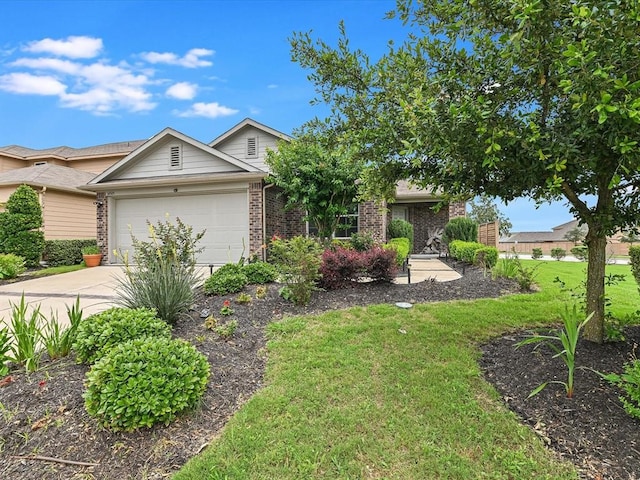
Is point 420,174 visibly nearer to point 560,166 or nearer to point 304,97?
point 560,166

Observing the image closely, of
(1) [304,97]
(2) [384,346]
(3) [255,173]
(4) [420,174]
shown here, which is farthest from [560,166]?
(3) [255,173]

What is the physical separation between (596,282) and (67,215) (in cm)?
1750

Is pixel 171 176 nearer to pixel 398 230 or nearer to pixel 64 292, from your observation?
pixel 64 292

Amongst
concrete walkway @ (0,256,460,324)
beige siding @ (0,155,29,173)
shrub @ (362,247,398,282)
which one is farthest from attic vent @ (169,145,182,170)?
beige siding @ (0,155,29,173)

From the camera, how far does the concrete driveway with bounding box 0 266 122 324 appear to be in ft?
20.9

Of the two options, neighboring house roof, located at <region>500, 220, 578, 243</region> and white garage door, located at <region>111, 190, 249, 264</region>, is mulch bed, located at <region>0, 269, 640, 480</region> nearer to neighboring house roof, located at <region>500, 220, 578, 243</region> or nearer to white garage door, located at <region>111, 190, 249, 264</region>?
white garage door, located at <region>111, 190, 249, 264</region>

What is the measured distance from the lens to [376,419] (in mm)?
2693

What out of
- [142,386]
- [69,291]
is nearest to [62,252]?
[69,291]

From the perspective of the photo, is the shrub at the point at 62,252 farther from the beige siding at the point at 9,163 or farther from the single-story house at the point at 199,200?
the beige siding at the point at 9,163

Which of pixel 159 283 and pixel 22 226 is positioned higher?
pixel 22 226

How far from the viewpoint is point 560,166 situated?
229 cm

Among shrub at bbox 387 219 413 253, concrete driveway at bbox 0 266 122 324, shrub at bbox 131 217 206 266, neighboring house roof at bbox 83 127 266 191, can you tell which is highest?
neighboring house roof at bbox 83 127 266 191

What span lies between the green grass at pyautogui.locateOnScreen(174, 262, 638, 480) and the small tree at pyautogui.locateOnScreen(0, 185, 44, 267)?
39.6ft

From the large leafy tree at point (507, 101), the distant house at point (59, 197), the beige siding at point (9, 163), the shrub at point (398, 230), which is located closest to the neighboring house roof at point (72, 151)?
the beige siding at point (9, 163)
